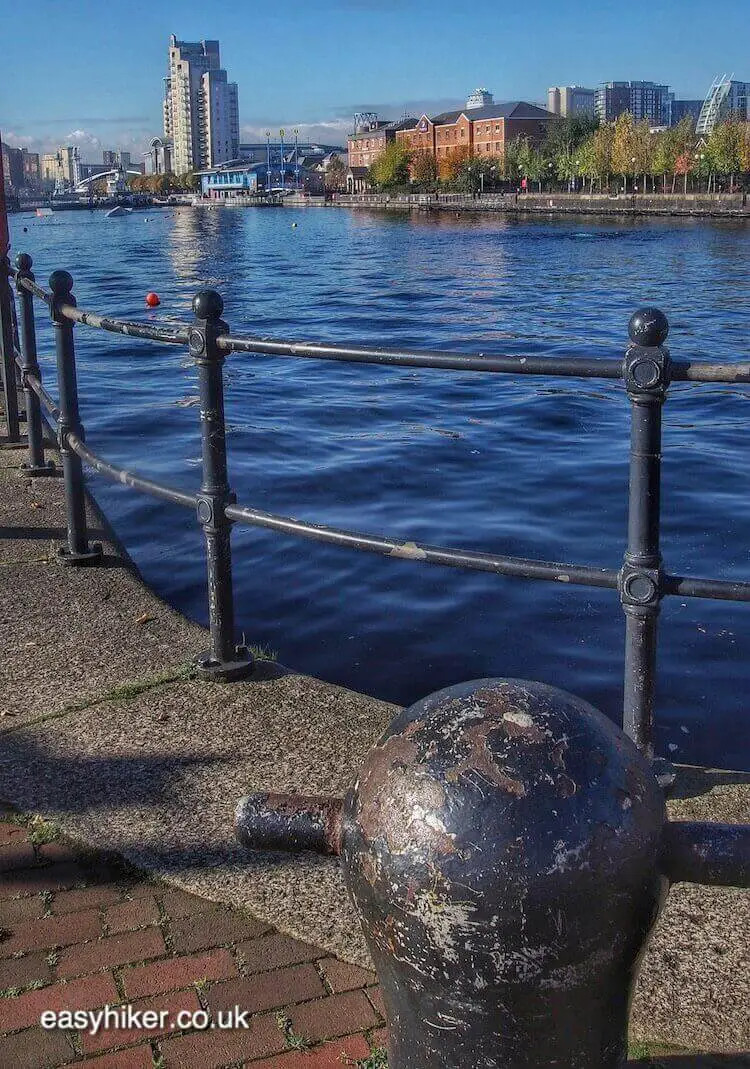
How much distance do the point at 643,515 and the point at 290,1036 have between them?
1.30 m

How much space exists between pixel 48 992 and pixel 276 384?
42.1 feet

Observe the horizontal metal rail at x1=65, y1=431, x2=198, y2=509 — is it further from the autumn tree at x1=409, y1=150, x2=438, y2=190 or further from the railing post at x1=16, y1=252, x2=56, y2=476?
the autumn tree at x1=409, y1=150, x2=438, y2=190

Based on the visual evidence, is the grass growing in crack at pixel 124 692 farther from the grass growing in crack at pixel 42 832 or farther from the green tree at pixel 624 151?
the green tree at pixel 624 151

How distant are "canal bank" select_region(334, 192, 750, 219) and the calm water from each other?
69.6m

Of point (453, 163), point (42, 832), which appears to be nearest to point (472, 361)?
point (42, 832)

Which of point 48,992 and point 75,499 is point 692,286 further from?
point 48,992

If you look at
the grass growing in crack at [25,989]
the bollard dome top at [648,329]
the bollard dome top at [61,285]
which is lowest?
the grass growing in crack at [25,989]

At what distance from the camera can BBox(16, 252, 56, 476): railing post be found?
18.0ft

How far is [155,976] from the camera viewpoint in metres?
2.08

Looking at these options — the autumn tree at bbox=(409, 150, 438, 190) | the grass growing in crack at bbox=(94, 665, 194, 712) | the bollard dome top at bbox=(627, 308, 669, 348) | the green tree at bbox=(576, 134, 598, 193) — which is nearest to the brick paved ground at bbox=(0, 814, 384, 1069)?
the grass growing in crack at bbox=(94, 665, 194, 712)

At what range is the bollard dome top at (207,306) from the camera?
3268 mm

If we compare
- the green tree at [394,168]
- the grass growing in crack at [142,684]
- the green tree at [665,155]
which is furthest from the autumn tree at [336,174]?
the grass growing in crack at [142,684]

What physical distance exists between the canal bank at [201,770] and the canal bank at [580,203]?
8465 centimetres

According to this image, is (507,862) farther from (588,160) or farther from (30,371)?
(588,160)
